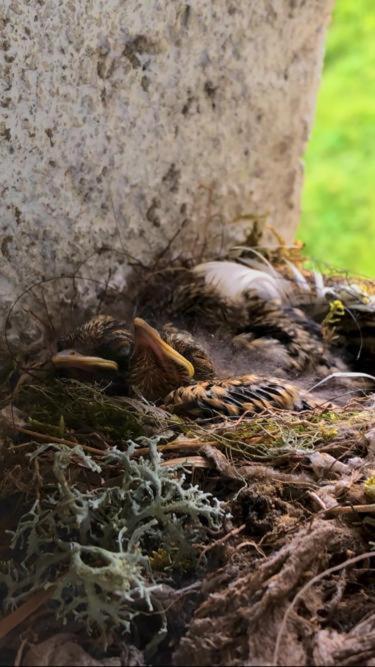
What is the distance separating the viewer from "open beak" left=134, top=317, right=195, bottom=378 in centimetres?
121

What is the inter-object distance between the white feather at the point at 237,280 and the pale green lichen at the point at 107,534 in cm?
52

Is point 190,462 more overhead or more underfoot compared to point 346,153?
more overhead

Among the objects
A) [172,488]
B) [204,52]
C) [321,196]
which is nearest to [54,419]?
[172,488]

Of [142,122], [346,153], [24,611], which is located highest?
[142,122]

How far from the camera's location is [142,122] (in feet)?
4.57

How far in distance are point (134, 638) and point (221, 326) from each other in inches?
26.7

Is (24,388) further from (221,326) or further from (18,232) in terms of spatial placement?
(221,326)

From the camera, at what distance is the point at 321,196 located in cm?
414

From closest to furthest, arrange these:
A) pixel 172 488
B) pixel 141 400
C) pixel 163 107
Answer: pixel 172 488 → pixel 141 400 → pixel 163 107

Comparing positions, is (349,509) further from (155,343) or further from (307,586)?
(155,343)

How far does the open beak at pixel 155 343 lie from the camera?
1214mm

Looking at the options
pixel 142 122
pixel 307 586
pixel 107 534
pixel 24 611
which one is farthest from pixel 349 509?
pixel 142 122

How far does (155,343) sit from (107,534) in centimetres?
35

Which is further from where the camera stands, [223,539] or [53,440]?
[53,440]
